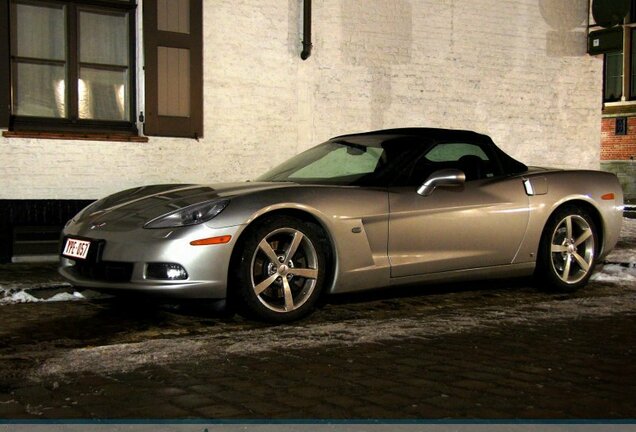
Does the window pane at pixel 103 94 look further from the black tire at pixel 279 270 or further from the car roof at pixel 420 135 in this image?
the black tire at pixel 279 270

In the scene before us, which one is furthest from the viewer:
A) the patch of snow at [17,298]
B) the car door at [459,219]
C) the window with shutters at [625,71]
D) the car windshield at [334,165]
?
the window with shutters at [625,71]

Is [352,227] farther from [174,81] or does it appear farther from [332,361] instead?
[174,81]

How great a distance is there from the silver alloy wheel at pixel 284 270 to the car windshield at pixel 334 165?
2.57 feet

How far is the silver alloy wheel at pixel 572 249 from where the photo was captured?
7016 mm

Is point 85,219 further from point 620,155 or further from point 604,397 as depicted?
point 620,155

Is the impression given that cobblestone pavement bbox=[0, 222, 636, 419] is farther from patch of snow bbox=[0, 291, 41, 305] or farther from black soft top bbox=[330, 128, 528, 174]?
black soft top bbox=[330, 128, 528, 174]

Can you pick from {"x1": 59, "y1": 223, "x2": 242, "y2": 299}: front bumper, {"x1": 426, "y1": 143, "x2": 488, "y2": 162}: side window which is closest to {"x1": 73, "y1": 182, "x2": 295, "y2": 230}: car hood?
{"x1": 59, "y1": 223, "x2": 242, "y2": 299}: front bumper

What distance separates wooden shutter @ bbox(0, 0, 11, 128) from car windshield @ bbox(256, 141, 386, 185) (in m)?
3.75

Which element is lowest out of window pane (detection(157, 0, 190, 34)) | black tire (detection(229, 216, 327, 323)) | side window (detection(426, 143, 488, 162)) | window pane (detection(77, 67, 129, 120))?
black tire (detection(229, 216, 327, 323))

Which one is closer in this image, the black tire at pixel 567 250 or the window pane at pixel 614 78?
the black tire at pixel 567 250

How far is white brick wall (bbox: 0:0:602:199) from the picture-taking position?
9.62 metres

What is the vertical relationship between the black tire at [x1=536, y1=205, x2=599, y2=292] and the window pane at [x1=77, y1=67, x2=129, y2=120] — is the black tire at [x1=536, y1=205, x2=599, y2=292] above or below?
below

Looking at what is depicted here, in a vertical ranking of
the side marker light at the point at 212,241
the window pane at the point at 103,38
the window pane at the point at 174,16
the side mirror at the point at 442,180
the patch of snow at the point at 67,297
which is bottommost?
the patch of snow at the point at 67,297

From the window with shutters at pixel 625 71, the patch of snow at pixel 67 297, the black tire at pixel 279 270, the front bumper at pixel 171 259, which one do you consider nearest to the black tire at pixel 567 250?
the black tire at pixel 279 270
